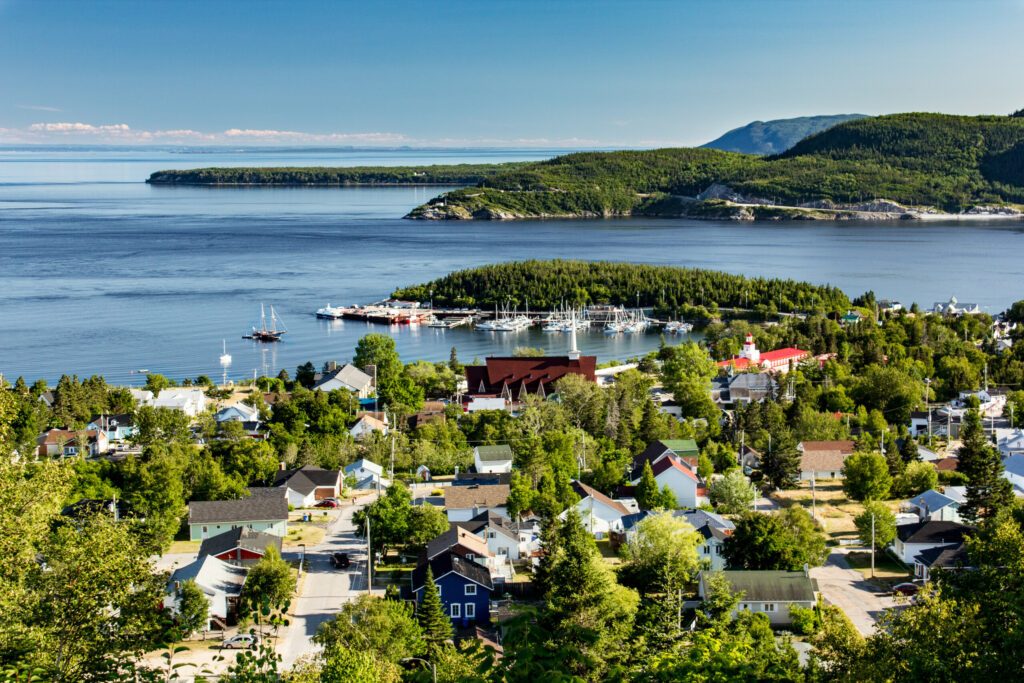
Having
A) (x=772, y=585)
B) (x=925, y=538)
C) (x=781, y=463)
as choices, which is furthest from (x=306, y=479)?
(x=925, y=538)

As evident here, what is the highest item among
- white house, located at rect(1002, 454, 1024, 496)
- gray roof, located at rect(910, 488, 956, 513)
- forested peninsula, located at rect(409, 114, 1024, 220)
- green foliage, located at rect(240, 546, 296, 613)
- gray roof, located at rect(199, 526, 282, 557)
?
forested peninsula, located at rect(409, 114, 1024, 220)

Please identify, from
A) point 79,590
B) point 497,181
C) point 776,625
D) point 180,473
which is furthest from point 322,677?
point 497,181

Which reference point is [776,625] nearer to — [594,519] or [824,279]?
[594,519]

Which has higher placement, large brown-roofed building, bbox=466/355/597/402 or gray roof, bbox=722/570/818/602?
large brown-roofed building, bbox=466/355/597/402

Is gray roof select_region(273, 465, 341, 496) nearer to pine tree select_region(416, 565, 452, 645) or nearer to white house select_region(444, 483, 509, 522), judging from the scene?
white house select_region(444, 483, 509, 522)

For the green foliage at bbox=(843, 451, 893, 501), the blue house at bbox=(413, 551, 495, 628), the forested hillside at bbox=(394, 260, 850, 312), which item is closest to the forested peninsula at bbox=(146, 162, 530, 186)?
the forested hillside at bbox=(394, 260, 850, 312)

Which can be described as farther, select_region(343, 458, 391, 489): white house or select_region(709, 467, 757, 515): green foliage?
select_region(343, 458, 391, 489): white house

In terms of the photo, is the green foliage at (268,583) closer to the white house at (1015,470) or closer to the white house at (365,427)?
the white house at (365,427)

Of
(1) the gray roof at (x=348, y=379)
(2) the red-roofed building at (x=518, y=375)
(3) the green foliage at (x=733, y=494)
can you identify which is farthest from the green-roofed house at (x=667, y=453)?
(1) the gray roof at (x=348, y=379)
